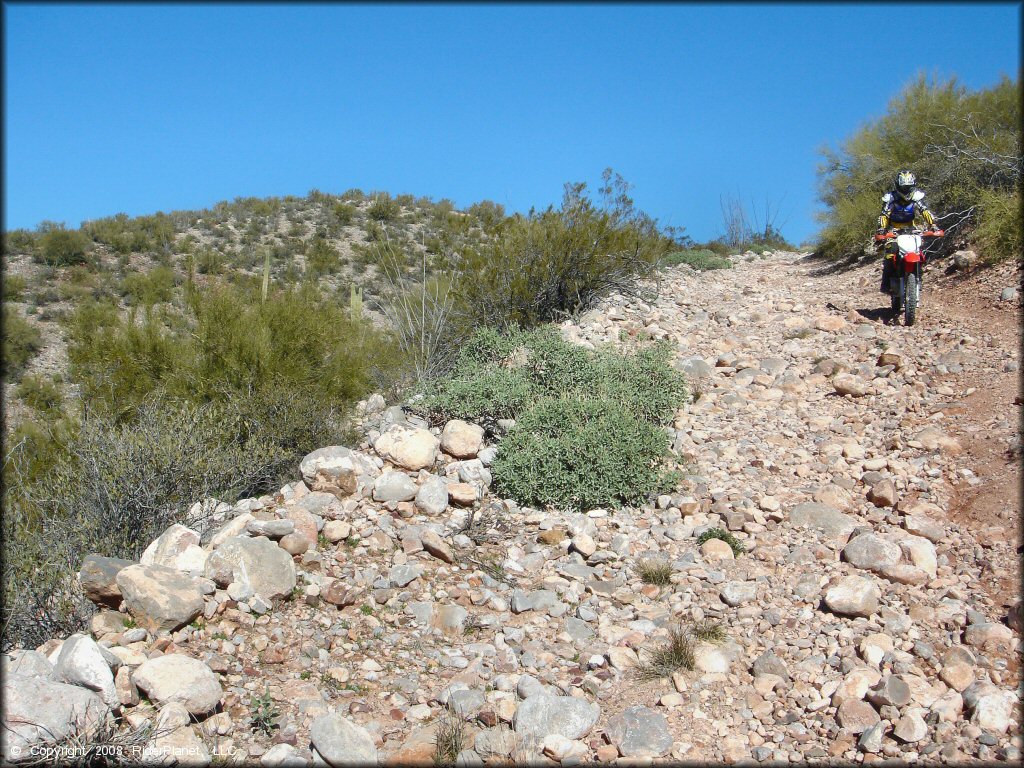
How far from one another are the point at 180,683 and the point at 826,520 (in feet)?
12.7

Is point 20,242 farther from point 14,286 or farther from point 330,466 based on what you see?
point 330,466

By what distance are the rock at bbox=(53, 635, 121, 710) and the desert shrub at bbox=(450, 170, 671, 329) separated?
18.7 ft

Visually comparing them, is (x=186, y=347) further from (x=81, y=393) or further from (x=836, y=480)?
(x=836, y=480)

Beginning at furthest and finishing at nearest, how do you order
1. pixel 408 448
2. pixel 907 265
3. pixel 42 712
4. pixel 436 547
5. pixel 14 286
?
pixel 14 286 < pixel 907 265 < pixel 408 448 < pixel 436 547 < pixel 42 712

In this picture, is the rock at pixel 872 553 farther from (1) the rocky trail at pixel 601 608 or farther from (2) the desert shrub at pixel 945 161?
(2) the desert shrub at pixel 945 161

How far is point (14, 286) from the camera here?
1642 cm

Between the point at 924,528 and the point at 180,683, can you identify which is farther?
the point at 924,528

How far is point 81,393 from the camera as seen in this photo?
22.4 ft

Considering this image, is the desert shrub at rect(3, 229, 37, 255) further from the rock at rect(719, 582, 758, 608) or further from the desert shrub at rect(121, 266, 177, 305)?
the rock at rect(719, 582, 758, 608)

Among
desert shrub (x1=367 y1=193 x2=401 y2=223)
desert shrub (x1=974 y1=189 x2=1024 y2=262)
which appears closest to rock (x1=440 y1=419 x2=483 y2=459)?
desert shrub (x1=974 y1=189 x2=1024 y2=262)

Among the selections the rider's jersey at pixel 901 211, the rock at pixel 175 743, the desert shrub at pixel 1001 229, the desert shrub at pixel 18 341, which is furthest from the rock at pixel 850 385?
the desert shrub at pixel 18 341

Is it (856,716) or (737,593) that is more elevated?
(737,593)

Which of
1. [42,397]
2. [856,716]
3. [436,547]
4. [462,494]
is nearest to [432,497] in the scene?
[462,494]

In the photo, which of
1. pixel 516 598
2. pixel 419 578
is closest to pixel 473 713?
pixel 516 598
